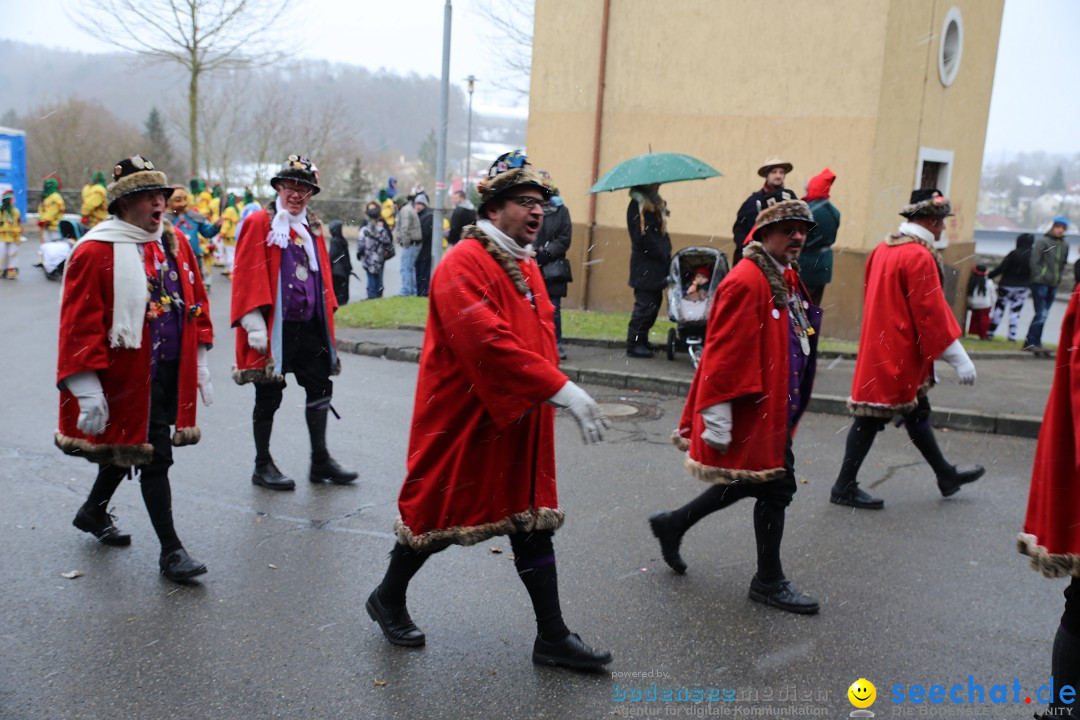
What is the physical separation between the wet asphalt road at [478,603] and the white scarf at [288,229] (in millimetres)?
1456

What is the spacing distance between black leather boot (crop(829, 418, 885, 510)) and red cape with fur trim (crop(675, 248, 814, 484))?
6.12ft

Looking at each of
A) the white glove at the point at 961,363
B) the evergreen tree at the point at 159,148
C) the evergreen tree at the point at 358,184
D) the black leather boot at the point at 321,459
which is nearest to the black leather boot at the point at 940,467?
the white glove at the point at 961,363

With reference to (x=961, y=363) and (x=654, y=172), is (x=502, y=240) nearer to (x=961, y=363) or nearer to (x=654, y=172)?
(x=961, y=363)

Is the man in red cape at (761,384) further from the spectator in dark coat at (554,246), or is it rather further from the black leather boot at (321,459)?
the spectator in dark coat at (554,246)

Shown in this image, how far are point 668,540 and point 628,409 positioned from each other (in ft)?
13.2

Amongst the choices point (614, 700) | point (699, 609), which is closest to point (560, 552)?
point (699, 609)

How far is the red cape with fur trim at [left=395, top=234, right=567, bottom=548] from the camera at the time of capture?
12.0 feet

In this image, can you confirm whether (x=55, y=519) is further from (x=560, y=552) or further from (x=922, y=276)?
(x=922, y=276)

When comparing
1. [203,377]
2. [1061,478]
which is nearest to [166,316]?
[203,377]

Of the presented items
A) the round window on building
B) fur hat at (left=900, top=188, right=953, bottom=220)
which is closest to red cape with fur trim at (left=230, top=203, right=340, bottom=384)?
fur hat at (left=900, top=188, right=953, bottom=220)

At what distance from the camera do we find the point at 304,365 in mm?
6215

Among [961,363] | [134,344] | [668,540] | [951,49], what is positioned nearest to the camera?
[134,344]

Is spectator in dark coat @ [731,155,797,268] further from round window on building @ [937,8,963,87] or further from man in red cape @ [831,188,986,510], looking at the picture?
round window on building @ [937,8,963,87]

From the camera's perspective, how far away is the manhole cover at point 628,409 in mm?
8664
